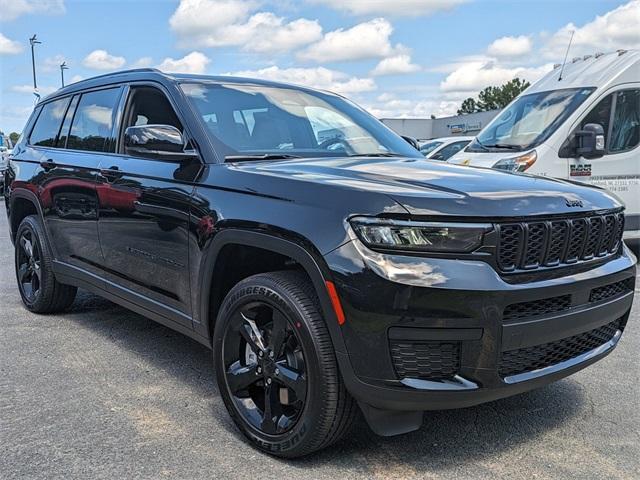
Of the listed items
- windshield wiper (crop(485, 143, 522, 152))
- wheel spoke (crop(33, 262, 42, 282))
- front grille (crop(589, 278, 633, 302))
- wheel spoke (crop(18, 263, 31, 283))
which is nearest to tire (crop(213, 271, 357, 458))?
front grille (crop(589, 278, 633, 302))

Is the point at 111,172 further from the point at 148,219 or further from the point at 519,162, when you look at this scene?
the point at 519,162

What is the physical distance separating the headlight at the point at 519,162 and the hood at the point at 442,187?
408 cm

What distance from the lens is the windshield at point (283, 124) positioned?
3.55m

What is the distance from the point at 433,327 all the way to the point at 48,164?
3.70 meters

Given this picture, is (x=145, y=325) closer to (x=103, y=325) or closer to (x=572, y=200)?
(x=103, y=325)

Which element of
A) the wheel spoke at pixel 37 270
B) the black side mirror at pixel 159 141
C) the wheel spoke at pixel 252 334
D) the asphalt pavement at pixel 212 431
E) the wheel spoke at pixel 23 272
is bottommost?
the asphalt pavement at pixel 212 431

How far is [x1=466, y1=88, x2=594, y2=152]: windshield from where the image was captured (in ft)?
24.6

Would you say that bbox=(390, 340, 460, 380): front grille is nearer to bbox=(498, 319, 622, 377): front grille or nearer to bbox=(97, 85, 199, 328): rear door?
bbox=(498, 319, 622, 377): front grille

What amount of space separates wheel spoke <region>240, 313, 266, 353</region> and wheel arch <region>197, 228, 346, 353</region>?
35 centimetres

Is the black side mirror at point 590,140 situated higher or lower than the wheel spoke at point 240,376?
higher

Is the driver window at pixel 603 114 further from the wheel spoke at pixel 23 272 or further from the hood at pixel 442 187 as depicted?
the wheel spoke at pixel 23 272

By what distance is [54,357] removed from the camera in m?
4.26

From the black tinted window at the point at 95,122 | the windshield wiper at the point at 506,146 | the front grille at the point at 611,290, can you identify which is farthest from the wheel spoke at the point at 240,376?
the windshield wiper at the point at 506,146

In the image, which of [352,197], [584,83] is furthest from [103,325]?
[584,83]
